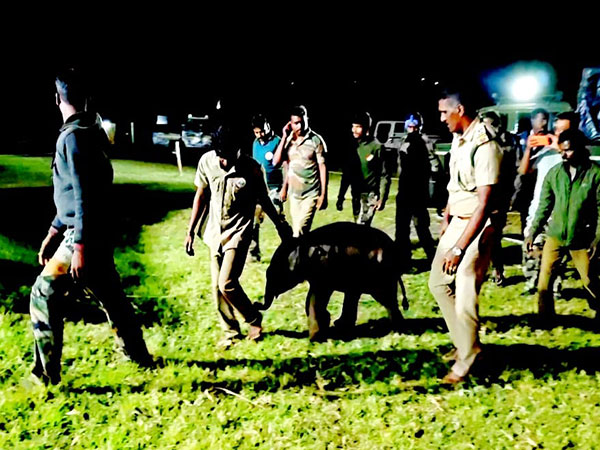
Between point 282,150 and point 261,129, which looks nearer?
point 282,150

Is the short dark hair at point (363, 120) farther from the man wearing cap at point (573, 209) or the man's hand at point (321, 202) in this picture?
the man wearing cap at point (573, 209)

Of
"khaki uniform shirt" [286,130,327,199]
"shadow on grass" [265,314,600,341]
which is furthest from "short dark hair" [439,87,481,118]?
"khaki uniform shirt" [286,130,327,199]

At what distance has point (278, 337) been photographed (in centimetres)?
567

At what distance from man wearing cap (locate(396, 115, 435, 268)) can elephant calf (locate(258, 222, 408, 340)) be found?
2892mm

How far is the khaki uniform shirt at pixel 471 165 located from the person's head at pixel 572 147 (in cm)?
160

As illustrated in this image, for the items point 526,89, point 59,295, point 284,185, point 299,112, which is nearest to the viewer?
point 59,295

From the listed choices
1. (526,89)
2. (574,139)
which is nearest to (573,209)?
(574,139)

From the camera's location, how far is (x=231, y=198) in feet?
16.8

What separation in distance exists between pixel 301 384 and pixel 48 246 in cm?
223

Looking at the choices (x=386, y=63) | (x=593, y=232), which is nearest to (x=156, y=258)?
(x=593, y=232)

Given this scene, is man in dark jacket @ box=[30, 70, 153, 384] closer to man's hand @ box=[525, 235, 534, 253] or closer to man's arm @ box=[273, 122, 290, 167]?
man's arm @ box=[273, 122, 290, 167]

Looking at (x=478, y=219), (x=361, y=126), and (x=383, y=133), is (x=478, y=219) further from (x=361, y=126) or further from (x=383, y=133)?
(x=383, y=133)

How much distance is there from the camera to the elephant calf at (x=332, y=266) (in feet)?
17.3

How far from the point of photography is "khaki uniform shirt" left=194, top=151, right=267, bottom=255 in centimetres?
510
